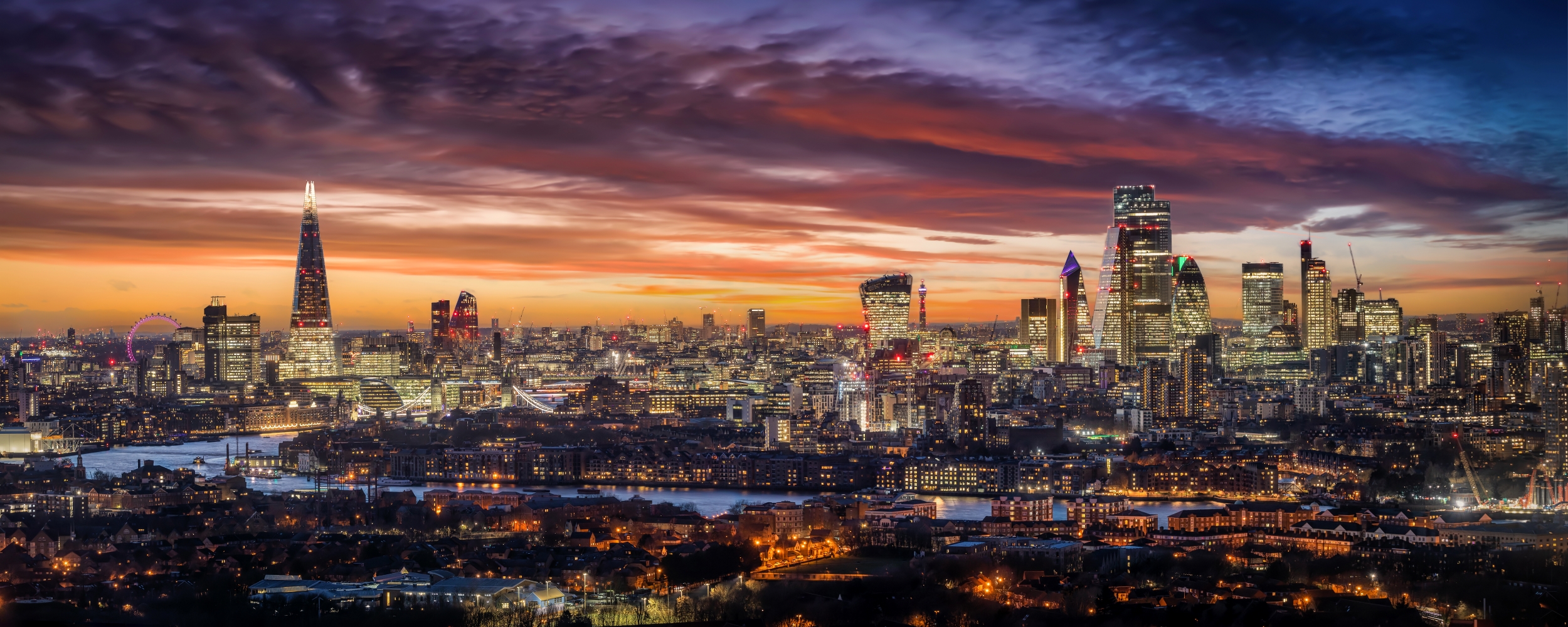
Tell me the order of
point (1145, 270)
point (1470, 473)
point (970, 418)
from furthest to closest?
point (1145, 270), point (970, 418), point (1470, 473)

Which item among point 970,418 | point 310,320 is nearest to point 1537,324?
point 970,418

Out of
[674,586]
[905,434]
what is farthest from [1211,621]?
[905,434]

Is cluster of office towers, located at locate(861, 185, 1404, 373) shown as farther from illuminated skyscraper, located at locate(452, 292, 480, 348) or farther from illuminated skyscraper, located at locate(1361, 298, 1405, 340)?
illuminated skyscraper, located at locate(452, 292, 480, 348)

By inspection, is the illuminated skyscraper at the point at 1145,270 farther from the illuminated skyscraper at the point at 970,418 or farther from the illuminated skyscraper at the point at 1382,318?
the illuminated skyscraper at the point at 970,418

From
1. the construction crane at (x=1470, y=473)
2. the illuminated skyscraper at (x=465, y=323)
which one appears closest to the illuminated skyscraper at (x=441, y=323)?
the illuminated skyscraper at (x=465, y=323)

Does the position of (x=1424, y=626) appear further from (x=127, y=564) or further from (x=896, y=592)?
(x=127, y=564)

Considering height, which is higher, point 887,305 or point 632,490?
point 887,305

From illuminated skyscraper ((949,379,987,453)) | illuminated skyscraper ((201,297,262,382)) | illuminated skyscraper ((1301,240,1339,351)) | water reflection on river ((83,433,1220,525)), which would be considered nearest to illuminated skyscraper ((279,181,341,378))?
illuminated skyscraper ((201,297,262,382))

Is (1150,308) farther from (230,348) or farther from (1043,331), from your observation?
(230,348)
